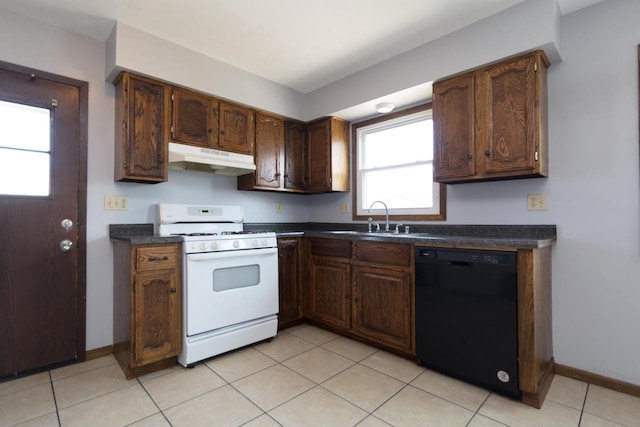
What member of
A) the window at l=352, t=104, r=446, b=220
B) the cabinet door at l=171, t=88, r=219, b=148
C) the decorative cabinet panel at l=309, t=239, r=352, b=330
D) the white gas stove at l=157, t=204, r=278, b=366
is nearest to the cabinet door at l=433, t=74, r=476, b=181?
the window at l=352, t=104, r=446, b=220

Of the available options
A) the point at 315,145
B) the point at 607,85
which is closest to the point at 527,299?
the point at 607,85

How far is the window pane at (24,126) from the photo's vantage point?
2.15 meters

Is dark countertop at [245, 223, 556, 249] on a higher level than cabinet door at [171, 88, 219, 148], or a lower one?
lower

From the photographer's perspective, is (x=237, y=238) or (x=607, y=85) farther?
(x=237, y=238)

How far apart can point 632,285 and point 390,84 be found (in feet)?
7.21

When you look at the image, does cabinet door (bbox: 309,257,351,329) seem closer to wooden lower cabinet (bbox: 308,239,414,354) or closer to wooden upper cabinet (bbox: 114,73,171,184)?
wooden lower cabinet (bbox: 308,239,414,354)

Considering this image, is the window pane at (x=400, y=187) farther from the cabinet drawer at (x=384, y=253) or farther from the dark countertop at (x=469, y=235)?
the cabinet drawer at (x=384, y=253)

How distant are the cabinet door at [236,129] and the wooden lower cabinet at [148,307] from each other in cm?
113

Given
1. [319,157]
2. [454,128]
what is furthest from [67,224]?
[454,128]

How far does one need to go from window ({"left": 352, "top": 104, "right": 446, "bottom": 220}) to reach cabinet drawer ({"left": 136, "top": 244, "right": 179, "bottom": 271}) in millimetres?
1937

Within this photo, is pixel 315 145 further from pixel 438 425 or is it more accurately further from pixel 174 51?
pixel 438 425

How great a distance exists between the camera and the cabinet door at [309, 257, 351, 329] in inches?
110

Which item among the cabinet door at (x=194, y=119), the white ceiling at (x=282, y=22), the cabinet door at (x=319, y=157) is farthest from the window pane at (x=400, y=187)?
the cabinet door at (x=194, y=119)

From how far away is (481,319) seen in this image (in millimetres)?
1935
